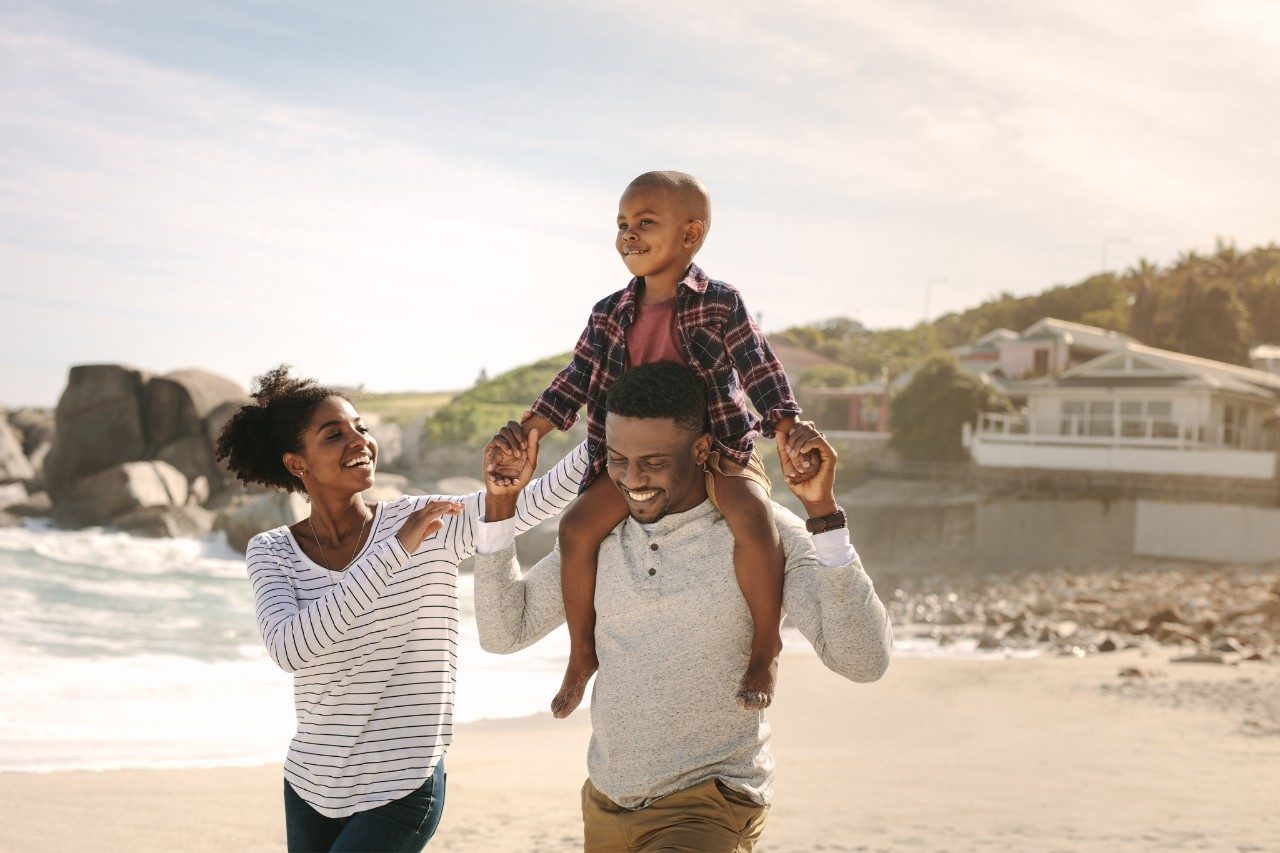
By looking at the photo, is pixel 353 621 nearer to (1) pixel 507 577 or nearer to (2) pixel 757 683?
(1) pixel 507 577

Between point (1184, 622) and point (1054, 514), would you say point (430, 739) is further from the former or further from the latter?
point (1054, 514)

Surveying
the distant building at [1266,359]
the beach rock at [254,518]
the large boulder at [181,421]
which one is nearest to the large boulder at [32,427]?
the large boulder at [181,421]

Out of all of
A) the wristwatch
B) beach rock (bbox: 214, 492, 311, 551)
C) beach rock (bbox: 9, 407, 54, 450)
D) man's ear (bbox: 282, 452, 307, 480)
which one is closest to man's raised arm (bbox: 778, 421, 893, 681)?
the wristwatch

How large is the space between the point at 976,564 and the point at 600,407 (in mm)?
29798

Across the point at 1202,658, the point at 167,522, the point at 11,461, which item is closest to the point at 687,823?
the point at 1202,658

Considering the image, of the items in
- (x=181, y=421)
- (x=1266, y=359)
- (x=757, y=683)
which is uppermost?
(x=1266, y=359)

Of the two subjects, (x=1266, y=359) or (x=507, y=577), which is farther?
(x=1266, y=359)

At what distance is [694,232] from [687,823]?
51.3 inches

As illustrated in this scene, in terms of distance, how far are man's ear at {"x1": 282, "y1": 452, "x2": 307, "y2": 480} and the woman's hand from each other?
1.25 ft

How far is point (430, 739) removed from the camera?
2.92 meters

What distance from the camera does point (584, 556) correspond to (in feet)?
8.95

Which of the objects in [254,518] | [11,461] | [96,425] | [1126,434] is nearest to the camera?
[254,518]

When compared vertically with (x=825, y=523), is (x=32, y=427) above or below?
below

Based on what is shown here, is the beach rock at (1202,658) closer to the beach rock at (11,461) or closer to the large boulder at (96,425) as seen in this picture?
the large boulder at (96,425)
